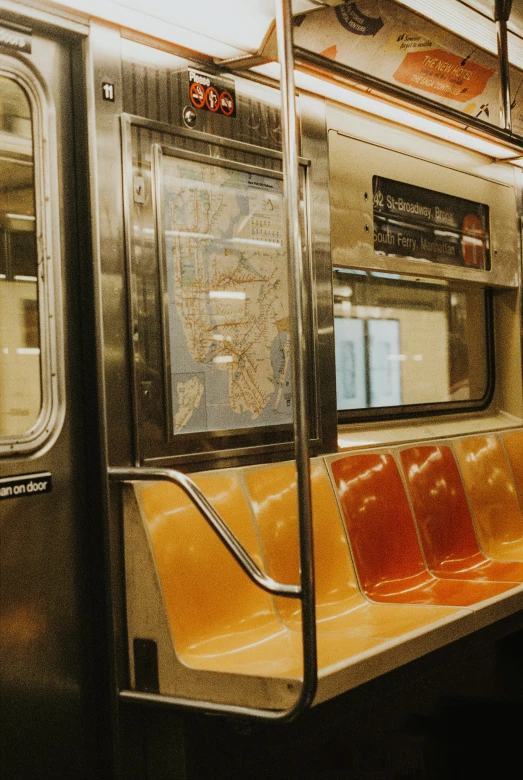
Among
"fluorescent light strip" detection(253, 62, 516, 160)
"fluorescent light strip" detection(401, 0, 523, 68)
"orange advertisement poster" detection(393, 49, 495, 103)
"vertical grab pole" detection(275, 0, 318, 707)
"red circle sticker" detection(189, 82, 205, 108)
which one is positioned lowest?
"vertical grab pole" detection(275, 0, 318, 707)

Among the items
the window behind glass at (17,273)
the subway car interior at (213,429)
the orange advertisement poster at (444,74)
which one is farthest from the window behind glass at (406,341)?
the window behind glass at (17,273)

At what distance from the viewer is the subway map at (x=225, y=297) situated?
10.1ft

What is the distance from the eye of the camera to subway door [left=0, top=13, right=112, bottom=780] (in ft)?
8.62

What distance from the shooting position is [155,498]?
2838 mm

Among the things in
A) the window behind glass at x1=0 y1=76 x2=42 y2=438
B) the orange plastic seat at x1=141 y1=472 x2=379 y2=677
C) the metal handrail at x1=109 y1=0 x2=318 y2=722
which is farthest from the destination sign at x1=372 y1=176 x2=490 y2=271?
the metal handrail at x1=109 y1=0 x2=318 y2=722

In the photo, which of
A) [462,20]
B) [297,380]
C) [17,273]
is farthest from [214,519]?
[462,20]

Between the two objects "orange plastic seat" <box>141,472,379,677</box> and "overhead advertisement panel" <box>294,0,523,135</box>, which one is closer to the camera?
"orange plastic seat" <box>141,472,379,677</box>

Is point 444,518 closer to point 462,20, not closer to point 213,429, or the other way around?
point 213,429

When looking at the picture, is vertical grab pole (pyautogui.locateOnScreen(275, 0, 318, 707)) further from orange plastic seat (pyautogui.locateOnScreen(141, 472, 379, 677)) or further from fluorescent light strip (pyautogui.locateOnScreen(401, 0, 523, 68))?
fluorescent light strip (pyautogui.locateOnScreen(401, 0, 523, 68))

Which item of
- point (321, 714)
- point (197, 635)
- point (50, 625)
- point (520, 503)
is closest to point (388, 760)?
point (321, 714)

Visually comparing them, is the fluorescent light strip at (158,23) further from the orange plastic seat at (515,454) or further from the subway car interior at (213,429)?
the orange plastic seat at (515,454)

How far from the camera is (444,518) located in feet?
14.0

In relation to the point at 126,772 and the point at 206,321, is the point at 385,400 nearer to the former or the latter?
the point at 206,321

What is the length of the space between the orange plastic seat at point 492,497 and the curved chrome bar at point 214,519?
2.28 m
